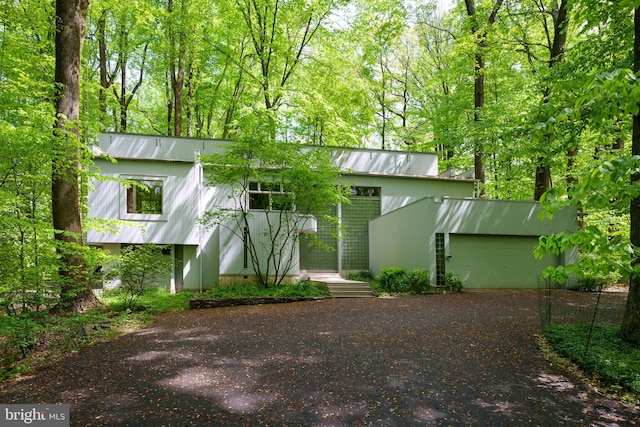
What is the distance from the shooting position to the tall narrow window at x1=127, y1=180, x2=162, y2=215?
1311 cm

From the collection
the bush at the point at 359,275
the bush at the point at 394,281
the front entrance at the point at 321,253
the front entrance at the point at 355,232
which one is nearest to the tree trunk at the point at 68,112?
the front entrance at the point at 321,253

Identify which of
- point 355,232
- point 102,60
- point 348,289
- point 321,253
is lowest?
point 348,289

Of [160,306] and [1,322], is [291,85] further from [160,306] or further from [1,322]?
[1,322]

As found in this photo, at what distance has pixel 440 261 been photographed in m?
12.5

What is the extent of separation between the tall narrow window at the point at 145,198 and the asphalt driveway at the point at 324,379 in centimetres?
661

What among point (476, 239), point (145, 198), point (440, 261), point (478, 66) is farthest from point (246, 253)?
Result: point (478, 66)

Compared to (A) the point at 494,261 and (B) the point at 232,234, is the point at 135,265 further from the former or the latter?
(A) the point at 494,261

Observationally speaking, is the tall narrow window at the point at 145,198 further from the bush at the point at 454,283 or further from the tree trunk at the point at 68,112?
the bush at the point at 454,283

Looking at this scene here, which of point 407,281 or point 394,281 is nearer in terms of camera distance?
point 407,281

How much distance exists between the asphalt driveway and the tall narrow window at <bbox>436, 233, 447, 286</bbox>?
15.5 ft

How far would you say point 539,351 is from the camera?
5.59m

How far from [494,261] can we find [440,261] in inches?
86.8

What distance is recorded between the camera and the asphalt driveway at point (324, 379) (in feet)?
11.7

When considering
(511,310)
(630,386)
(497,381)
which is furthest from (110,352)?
(511,310)
